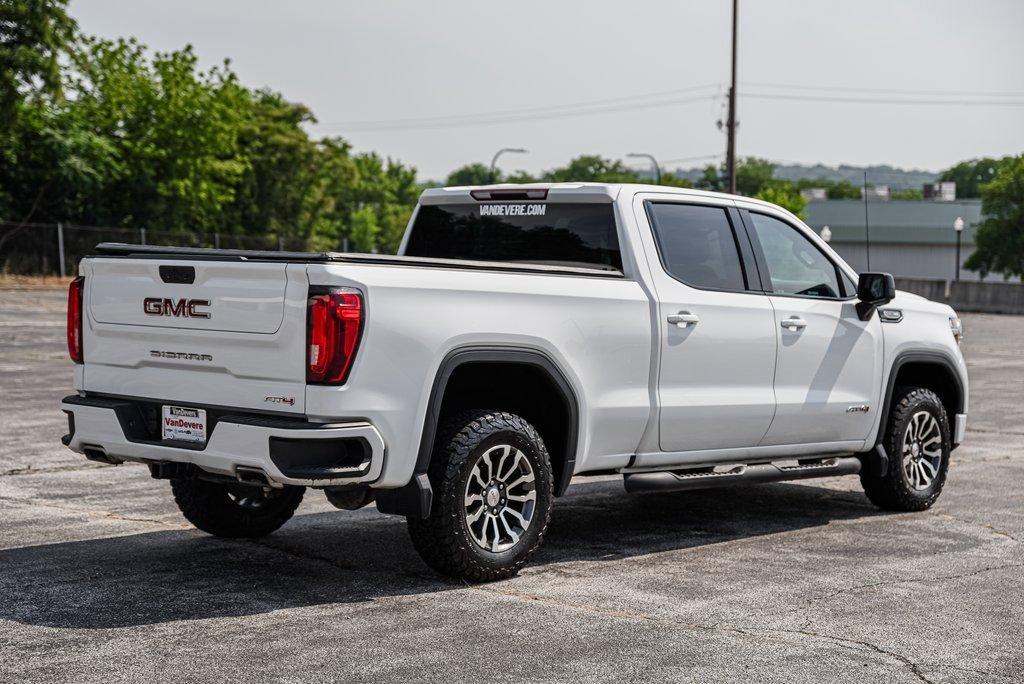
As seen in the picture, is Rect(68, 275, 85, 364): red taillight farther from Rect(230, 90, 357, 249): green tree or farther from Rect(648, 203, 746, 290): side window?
Rect(230, 90, 357, 249): green tree

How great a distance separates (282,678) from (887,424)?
5.37 metres

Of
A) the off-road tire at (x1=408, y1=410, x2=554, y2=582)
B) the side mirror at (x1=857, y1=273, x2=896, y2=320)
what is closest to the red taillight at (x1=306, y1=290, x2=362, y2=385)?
the off-road tire at (x1=408, y1=410, x2=554, y2=582)

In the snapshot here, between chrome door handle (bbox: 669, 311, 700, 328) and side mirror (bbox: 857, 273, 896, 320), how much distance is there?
1515 millimetres

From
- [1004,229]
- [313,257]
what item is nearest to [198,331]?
[313,257]

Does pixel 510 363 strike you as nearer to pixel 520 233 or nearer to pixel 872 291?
pixel 520 233

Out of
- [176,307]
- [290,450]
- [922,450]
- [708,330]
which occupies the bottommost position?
[922,450]

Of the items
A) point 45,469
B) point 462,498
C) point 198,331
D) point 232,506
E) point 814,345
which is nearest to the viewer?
point 198,331

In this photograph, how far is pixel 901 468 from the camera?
29.6 feet

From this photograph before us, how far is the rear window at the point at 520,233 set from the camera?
7621 mm

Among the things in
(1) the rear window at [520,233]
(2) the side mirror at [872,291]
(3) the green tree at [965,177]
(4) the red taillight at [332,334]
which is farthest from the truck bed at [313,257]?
(3) the green tree at [965,177]

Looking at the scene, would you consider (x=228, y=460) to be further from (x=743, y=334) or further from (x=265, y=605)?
(x=743, y=334)

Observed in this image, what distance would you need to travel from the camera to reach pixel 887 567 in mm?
7242

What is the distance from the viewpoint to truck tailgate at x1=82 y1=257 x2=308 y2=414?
600 centimetres

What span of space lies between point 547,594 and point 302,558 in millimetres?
1481
